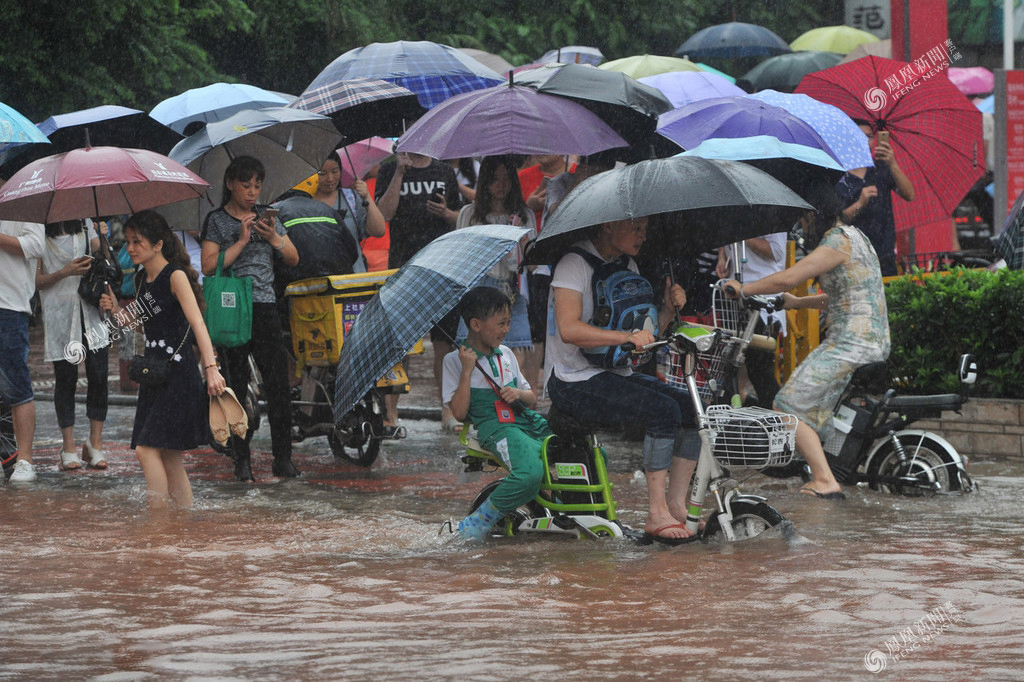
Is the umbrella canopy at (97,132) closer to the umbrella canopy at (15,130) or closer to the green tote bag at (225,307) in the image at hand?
the umbrella canopy at (15,130)

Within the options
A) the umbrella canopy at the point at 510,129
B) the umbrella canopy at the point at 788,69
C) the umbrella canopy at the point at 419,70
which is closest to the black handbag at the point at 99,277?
the umbrella canopy at the point at 510,129

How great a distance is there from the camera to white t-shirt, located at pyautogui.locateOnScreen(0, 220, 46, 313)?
Result: 33.7 ft

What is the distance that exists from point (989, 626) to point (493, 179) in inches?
232

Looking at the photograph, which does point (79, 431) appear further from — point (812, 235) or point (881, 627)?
point (881, 627)

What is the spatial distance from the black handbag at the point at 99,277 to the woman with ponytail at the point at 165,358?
192cm

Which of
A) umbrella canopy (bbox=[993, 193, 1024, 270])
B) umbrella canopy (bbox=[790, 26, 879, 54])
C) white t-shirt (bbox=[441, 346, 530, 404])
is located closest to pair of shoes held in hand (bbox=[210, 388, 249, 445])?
white t-shirt (bbox=[441, 346, 530, 404])

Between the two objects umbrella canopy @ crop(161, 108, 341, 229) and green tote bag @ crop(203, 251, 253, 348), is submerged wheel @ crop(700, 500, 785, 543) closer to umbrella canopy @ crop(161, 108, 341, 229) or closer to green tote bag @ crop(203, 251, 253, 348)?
green tote bag @ crop(203, 251, 253, 348)

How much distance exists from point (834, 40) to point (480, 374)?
60.5 ft

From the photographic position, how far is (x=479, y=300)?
7.61 m

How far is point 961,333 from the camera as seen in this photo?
35.0ft

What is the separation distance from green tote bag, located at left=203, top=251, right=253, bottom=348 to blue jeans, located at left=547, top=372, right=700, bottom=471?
3353 mm

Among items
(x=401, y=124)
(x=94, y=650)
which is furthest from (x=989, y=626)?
(x=401, y=124)

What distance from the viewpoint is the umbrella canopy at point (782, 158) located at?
919cm

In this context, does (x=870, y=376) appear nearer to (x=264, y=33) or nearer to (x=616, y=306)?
(x=616, y=306)
